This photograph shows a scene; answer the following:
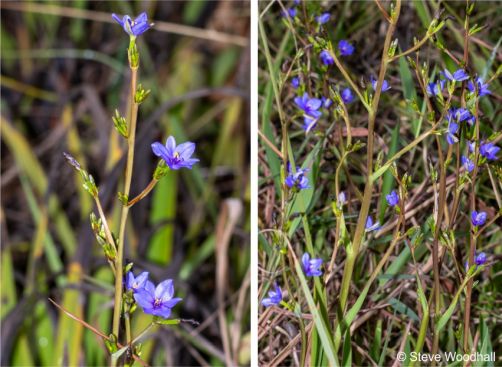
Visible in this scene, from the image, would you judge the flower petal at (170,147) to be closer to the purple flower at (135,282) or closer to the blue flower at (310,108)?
the purple flower at (135,282)

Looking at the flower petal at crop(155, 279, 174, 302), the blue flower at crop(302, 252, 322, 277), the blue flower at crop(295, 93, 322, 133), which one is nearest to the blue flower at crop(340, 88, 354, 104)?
the blue flower at crop(295, 93, 322, 133)

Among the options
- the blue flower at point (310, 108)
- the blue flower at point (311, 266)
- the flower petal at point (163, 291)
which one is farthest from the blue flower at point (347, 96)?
the flower petal at point (163, 291)

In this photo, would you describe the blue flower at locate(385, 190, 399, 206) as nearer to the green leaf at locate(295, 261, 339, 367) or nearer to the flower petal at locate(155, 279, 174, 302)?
the green leaf at locate(295, 261, 339, 367)

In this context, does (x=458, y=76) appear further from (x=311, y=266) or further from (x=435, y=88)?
(x=311, y=266)

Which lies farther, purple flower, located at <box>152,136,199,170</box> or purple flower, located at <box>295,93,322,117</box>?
purple flower, located at <box>295,93,322,117</box>

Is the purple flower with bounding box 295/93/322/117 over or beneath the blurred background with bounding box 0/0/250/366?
beneath
